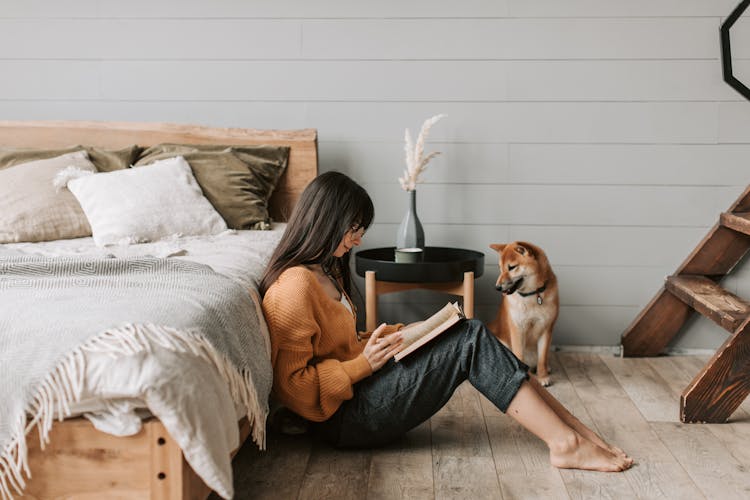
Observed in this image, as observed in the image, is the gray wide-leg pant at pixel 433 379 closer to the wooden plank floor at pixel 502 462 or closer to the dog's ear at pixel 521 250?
the wooden plank floor at pixel 502 462

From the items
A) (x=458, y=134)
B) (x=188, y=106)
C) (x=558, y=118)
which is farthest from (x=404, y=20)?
(x=188, y=106)

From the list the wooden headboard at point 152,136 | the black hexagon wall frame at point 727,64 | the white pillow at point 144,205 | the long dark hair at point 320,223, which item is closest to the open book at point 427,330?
the long dark hair at point 320,223

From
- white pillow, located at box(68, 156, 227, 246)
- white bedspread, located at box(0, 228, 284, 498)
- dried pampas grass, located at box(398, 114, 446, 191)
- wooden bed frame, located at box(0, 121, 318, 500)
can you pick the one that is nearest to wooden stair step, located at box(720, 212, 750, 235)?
dried pampas grass, located at box(398, 114, 446, 191)

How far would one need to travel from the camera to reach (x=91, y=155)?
3088 mm

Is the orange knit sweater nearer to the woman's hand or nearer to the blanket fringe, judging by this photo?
the woman's hand

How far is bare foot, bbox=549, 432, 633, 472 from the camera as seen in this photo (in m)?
2.14

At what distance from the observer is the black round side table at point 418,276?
9.58 ft

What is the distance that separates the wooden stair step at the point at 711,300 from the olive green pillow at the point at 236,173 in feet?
5.14

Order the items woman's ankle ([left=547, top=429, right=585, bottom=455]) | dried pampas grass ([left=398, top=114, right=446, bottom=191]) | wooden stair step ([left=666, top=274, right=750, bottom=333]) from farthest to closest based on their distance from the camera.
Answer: dried pampas grass ([left=398, top=114, right=446, bottom=191]) → wooden stair step ([left=666, top=274, right=750, bottom=333]) → woman's ankle ([left=547, top=429, right=585, bottom=455])

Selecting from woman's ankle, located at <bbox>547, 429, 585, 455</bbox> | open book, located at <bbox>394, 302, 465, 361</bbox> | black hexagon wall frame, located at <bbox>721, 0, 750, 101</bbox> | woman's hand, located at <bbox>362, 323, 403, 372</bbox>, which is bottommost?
woman's ankle, located at <bbox>547, 429, 585, 455</bbox>

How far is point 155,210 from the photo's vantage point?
9.08 feet

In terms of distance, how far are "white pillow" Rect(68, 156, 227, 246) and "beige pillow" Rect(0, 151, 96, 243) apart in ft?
0.17

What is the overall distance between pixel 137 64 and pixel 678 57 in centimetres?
217

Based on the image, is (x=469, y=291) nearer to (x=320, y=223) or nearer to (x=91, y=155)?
(x=320, y=223)
